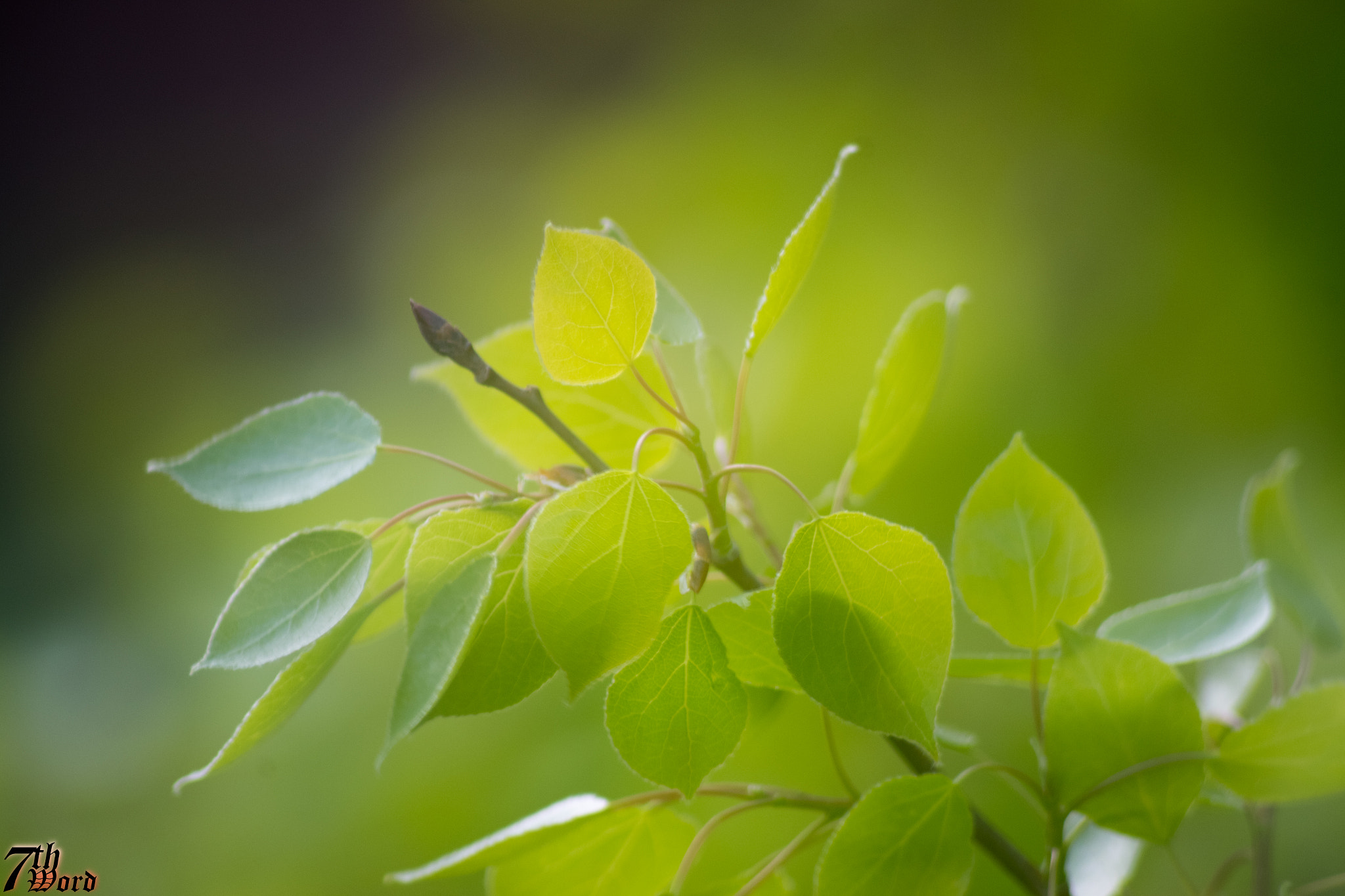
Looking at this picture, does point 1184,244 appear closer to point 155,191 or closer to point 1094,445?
point 1094,445

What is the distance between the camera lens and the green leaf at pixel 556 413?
0.34 meters

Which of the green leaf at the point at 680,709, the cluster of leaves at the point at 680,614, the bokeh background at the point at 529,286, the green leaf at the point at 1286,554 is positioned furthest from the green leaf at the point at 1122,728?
the bokeh background at the point at 529,286

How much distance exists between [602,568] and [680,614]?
0.13 feet

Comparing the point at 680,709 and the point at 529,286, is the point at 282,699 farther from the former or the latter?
the point at 529,286

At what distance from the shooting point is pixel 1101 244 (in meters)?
1.04

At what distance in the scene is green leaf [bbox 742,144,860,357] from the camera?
0.24 metres

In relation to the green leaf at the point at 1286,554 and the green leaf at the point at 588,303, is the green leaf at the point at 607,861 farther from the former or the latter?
the green leaf at the point at 1286,554

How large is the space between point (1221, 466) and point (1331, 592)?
1.91 feet

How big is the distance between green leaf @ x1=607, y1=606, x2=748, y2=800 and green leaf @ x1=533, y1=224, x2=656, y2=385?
0.26 feet

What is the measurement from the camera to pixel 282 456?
275mm

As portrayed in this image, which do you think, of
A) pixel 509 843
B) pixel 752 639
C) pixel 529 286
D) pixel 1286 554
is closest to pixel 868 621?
pixel 752 639

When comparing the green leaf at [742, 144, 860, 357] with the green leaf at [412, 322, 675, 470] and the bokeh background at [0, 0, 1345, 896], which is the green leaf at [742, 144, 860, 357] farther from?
the bokeh background at [0, 0, 1345, 896]

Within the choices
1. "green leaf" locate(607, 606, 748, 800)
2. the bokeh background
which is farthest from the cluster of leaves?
the bokeh background

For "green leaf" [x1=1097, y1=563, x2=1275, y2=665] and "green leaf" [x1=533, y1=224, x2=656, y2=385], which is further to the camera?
"green leaf" [x1=1097, y1=563, x2=1275, y2=665]
